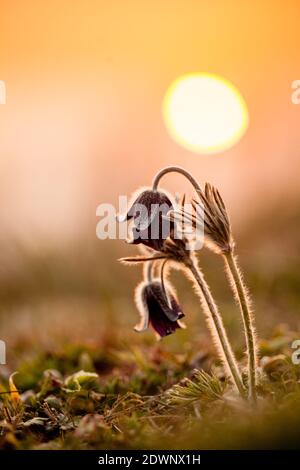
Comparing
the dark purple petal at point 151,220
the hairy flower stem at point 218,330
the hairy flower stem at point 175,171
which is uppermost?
the hairy flower stem at point 175,171

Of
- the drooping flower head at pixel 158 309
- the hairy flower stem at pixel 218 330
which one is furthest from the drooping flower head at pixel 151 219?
the drooping flower head at pixel 158 309

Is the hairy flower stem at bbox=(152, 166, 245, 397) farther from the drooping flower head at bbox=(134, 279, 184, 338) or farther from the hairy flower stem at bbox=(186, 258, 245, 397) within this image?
the drooping flower head at bbox=(134, 279, 184, 338)

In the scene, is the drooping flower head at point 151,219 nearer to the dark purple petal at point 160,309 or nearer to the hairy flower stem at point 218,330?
the hairy flower stem at point 218,330

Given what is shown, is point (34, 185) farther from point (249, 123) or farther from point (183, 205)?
point (183, 205)

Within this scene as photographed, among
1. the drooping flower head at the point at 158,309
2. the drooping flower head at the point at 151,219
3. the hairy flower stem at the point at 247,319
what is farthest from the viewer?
the drooping flower head at the point at 158,309

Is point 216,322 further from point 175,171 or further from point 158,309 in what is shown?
point 175,171
